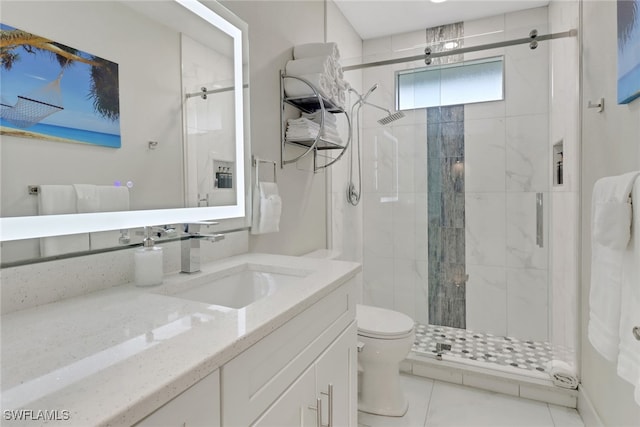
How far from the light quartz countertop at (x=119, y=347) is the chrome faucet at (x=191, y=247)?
0.18 metres

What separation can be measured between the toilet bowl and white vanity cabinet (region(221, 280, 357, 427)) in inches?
17.2

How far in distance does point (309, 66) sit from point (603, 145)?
4.71 feet

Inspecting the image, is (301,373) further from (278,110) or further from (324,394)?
(278,110)

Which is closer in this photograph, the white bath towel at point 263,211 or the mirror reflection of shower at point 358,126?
the white bath towel at point 263,211

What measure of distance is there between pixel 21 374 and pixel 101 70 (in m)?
0.80

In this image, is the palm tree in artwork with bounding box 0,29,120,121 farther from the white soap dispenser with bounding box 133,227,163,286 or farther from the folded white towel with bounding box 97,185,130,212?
the white soap dispenser with bounding box 133,227,163,286

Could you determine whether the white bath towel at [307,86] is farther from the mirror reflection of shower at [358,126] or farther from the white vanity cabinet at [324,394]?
the white vanity cabinet at [324,394]

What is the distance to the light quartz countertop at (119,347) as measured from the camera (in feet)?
1.44

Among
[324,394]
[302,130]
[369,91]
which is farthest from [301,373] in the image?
[369,91]

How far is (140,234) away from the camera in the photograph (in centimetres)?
104

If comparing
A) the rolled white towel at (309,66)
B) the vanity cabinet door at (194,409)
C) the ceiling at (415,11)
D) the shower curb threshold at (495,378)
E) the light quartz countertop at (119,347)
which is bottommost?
the shower curb threshold at (495,378)

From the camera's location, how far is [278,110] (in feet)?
5.79

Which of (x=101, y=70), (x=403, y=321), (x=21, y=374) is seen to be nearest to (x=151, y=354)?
(x=21, y=374)

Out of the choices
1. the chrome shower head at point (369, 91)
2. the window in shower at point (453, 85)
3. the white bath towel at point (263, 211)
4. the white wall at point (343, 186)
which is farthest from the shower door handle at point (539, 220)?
the white bath towel at point (263, 211)
